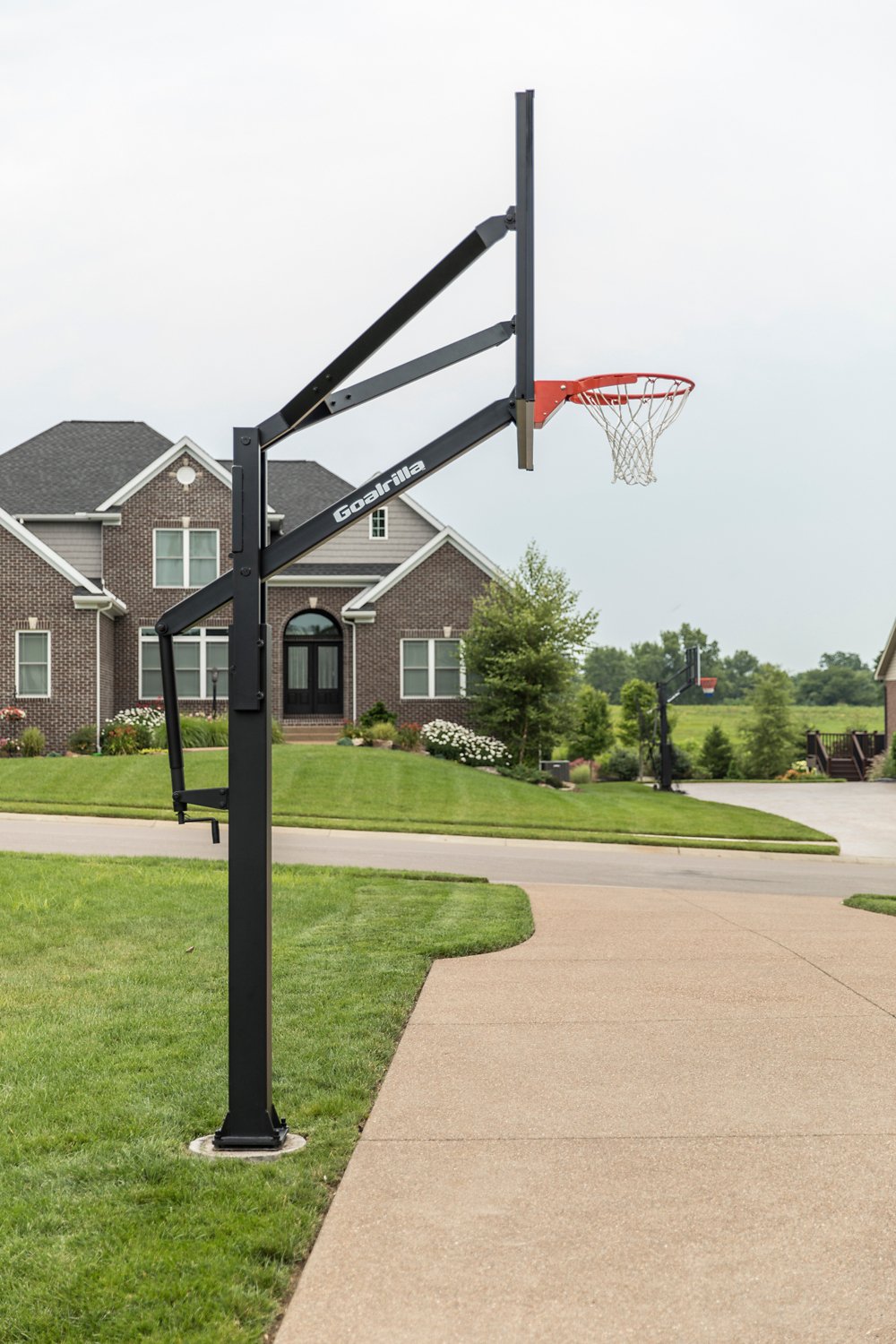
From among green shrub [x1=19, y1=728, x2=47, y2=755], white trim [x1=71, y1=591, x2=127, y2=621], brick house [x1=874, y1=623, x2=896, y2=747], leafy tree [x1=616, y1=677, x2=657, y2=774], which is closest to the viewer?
green shrub [x1=19, y1=728, x2=47, y2=755]

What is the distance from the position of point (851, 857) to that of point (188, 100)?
16.6 metres

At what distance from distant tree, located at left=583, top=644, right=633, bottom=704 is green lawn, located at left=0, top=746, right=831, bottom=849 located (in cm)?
8083

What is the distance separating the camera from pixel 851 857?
2153 centimetres

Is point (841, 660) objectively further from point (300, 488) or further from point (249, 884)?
point (249, 884)

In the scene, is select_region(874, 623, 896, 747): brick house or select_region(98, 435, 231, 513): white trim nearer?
select_region(98, 435, 231, 513): white trim

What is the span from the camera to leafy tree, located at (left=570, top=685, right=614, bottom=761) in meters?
48.4

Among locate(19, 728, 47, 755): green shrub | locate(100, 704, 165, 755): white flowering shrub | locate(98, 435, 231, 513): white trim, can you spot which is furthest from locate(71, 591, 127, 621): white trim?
locate(19, 728, 47, 755): green shrub

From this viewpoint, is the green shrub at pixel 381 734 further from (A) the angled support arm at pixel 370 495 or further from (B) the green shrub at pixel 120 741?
(A) the angled support arm at pixel 370 495

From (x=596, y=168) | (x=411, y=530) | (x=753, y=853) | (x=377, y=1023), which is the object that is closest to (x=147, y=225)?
(x=596, y=168)

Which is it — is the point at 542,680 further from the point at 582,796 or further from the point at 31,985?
the point at 31,985

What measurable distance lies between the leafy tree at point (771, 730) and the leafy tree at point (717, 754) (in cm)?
87

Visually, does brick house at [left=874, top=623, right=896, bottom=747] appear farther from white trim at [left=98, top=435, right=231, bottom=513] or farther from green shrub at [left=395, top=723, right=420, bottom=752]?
white trim at [left=98, top=435, right=231, bottom=513]

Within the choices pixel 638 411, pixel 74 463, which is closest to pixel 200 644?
pixel 74 463

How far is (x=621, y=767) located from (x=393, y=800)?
18434 mm
